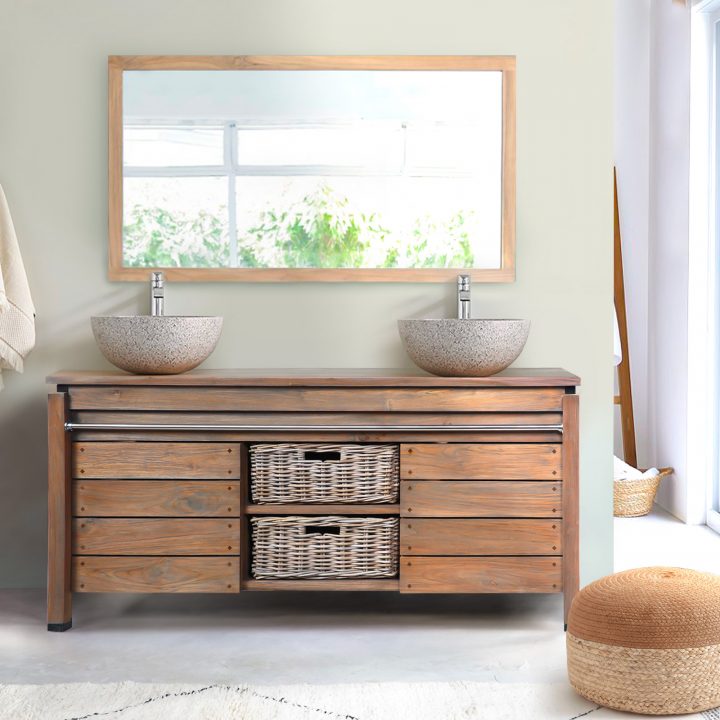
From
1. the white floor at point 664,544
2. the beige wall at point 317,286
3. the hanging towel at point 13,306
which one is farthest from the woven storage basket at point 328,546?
the white floor at point 664,544

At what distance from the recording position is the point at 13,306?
3234mm

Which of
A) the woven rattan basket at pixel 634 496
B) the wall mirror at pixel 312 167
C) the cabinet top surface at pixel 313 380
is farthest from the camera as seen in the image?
the woven rattan basket at pixel 634 496

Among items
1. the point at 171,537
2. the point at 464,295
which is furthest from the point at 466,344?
the point at 171,537

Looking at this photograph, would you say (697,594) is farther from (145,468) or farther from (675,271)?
(675,271)

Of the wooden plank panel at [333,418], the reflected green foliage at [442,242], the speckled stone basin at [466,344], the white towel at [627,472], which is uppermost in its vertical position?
the reflected green foliage at [442,242]

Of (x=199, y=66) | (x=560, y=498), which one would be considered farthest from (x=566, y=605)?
(x=199, y=66)

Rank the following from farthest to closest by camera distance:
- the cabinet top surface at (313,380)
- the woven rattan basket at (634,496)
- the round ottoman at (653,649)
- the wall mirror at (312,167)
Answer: the woven rattan basket at (634,496) < the wall mirror at (312,167) < the cabinet top surface at (313,380) < the round ottoman at (653,649)

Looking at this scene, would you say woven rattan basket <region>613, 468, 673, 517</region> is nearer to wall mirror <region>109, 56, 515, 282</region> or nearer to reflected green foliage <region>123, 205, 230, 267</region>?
wall mirror <region>109, 56, 515, 282</region>

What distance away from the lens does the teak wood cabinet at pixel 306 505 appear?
9.88ft

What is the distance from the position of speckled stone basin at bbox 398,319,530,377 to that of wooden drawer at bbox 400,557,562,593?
1.86ft

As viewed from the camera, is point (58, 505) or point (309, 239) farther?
point (309, 239)

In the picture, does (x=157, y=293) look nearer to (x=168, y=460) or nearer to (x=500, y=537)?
(x=168, y=460)

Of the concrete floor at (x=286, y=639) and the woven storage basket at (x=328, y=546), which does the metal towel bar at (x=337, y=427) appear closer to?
the woven storage basket at (x=328, y=546)

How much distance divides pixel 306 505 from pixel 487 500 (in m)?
0.54
